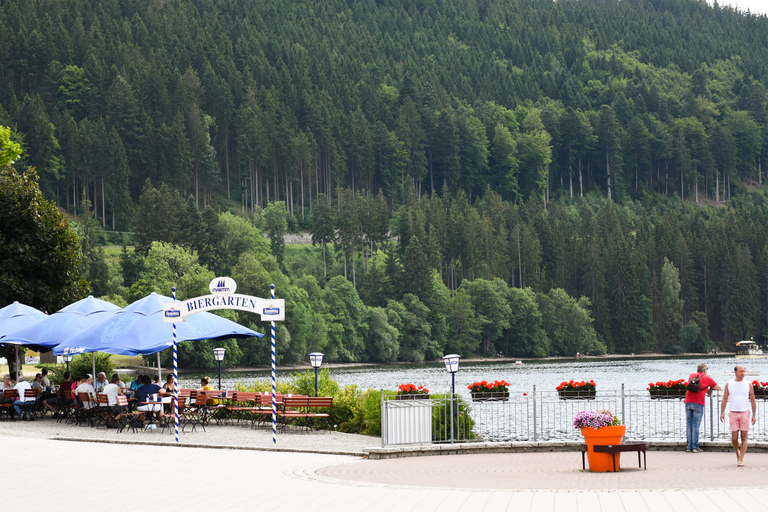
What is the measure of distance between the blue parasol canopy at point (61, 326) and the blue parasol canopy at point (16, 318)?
0.59m

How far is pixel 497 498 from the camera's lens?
1322 cm

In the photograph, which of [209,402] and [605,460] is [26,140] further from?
[605,460]

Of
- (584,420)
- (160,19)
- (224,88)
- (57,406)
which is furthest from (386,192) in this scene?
(584,420)

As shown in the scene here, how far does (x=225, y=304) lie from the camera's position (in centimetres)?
2342

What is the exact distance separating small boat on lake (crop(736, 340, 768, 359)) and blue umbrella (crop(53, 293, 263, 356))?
109 m

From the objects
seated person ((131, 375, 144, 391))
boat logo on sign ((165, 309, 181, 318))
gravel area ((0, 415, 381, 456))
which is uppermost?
boat logo on sign ((165, 309, 181, 318))

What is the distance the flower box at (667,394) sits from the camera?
2405 centimetres

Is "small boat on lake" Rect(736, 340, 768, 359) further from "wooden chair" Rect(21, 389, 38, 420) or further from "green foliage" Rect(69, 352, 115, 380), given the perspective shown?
"wooden chair" Rect(21, 389, 38, 420)

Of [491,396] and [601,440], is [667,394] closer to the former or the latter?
[491,396]

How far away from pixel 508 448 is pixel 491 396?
132 inches

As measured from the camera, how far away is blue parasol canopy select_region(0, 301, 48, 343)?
2900 centimetres

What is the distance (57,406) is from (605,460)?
1837cm

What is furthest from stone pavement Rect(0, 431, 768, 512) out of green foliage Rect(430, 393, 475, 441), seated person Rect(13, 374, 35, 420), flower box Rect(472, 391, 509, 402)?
seated person Rect(13, 374, 35, 420)

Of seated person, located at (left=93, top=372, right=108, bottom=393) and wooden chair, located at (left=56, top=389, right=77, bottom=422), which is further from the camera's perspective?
wooden chair, located at (left=56, top=389, right=77, bottom=422)
